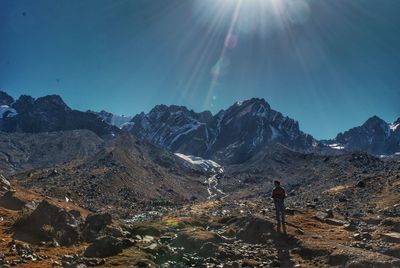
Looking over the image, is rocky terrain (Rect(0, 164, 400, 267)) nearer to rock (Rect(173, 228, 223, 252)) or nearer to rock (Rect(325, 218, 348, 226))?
rock (Rect(173, 228, 223, 252))

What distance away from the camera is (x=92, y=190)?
178 meters

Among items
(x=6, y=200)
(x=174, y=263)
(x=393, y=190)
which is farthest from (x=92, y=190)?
(x=174, y=263)

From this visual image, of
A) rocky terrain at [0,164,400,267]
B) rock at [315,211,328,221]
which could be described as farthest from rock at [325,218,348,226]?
rocky terrain at [0,164,400,267]

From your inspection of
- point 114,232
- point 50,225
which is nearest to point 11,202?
point 114,232

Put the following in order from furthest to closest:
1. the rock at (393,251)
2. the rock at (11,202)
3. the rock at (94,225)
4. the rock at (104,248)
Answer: the rock at (11,202) < the rock at (94,225) < the rock at (104,248) < the rock at (393,251)

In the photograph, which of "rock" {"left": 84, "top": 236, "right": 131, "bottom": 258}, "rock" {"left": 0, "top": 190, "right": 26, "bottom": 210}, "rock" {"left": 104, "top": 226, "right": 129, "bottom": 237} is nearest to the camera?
"rock" {"left": 84, "top": 236, "right": 131, "bottom": 258}

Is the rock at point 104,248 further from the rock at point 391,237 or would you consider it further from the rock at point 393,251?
the rock at point 391,237

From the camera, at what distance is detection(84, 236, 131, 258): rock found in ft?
94.6

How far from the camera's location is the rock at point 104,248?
28.8 meters

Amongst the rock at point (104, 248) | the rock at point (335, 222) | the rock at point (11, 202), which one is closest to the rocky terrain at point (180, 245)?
the rock at point (104, 248)

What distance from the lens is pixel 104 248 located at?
2948cm

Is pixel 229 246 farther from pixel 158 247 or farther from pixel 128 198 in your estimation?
pixel 128 198

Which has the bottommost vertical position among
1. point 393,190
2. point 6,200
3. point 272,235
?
point 272,235

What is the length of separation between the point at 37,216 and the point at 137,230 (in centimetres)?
1008
